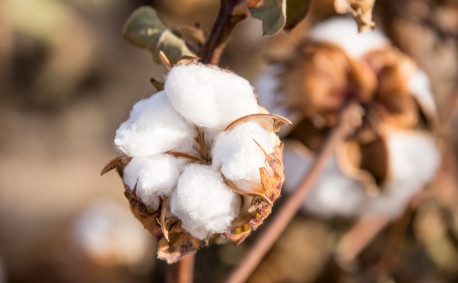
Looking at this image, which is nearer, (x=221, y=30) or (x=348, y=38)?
(x=221, y=30)

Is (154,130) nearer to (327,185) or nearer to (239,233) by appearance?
(239,233)

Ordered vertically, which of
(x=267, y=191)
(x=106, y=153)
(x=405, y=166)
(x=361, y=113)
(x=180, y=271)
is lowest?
(x=106, y=153)

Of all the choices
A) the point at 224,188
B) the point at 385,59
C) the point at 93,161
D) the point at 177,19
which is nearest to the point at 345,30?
the point at 385,59

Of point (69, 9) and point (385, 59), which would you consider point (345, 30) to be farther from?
point (69, 9)

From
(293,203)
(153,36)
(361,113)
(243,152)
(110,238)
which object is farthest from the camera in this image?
(110,238)

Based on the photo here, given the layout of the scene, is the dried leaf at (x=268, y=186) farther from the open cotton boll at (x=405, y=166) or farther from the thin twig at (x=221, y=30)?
the open cotton boll at (x=405, y=166)

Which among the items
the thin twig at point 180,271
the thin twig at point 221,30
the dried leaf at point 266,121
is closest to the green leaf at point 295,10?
the thin twig at point 221,30

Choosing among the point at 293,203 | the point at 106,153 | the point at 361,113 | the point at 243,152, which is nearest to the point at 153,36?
the point at 243,152
